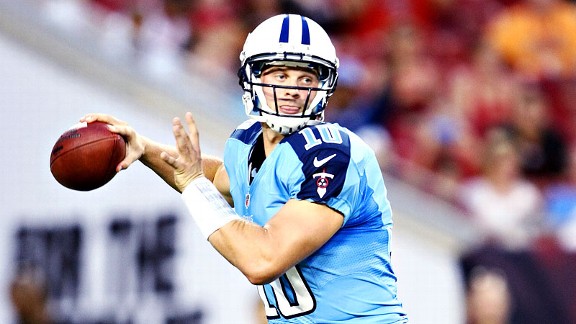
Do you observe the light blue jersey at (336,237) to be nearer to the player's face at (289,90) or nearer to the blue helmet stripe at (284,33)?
the player's face at (289,90)

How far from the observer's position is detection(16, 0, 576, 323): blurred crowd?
7.73 metres

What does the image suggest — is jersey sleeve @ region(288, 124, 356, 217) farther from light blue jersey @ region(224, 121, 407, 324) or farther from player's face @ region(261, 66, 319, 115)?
player's face @ region(261, 66, 319, 115)

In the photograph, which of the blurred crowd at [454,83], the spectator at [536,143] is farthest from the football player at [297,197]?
the spectator at [536,143]

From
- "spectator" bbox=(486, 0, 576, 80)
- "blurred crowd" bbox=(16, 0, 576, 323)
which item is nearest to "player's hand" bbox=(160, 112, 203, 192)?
"blurred crowd" bbox=(16, 0, 576, 323)

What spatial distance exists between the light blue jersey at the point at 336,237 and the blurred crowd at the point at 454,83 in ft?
9.96

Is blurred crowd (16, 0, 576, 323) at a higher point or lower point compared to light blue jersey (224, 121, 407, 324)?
higher

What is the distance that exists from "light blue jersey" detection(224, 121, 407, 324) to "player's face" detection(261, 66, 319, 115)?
107mm

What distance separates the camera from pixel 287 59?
3826 millimetres

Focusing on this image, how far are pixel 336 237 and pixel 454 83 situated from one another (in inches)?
220

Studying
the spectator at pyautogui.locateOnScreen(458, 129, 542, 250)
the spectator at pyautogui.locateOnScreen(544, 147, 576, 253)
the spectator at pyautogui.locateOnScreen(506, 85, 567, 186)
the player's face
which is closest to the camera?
the player's face

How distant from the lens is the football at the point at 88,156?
12.7 feet

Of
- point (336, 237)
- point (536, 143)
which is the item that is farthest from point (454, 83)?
point (336, 237)

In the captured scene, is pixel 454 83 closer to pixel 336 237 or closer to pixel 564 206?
pixel 564 206

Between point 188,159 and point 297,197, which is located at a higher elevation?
point 188,159
